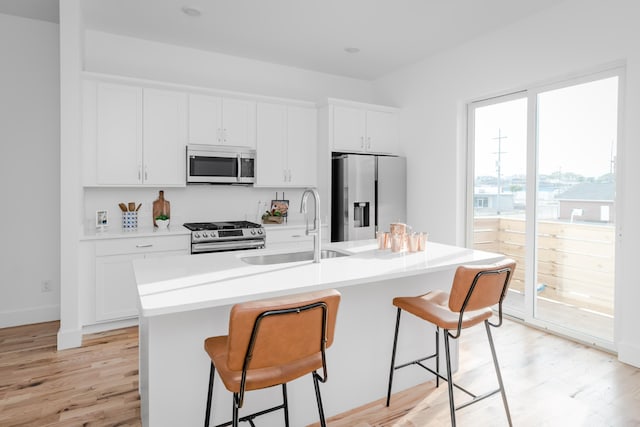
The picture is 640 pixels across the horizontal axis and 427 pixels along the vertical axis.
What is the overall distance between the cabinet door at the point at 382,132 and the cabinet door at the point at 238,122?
4.70 ft

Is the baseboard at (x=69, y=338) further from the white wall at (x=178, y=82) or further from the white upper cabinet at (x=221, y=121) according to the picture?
the white upper cabinet at (x=221, y=121)

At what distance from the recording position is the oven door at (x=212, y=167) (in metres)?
4.05

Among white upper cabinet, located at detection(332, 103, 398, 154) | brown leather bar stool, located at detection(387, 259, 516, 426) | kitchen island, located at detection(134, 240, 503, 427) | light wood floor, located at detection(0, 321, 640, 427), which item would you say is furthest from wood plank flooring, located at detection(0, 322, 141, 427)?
white upper cabinet, located at detection(332, 103, 398, 154)

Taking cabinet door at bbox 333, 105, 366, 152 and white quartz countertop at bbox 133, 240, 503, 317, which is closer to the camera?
white quartz countertop at bbox 133, 240, 503, 317

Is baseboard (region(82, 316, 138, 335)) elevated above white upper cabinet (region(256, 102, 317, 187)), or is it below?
below

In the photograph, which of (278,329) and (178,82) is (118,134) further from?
(278,329)

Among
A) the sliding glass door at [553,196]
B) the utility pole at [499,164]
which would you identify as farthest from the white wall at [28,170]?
the utility pole at [499,164]

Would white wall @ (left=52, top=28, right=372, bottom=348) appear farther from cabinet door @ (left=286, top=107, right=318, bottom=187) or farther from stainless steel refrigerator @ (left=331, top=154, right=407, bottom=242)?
stainless steel refrigerator @ (left=331, top=154, right=407, bottom=242)

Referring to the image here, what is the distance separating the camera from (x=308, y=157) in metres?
4.79

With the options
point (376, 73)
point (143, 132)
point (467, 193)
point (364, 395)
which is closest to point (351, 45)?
point (376, 73)

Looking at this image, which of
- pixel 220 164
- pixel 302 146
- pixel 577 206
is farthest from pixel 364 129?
pixel 577 206

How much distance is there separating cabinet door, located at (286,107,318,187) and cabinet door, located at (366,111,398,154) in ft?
Answer: 2.24

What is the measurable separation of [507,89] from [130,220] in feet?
12.9

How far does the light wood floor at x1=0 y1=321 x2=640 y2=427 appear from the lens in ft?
7.28
